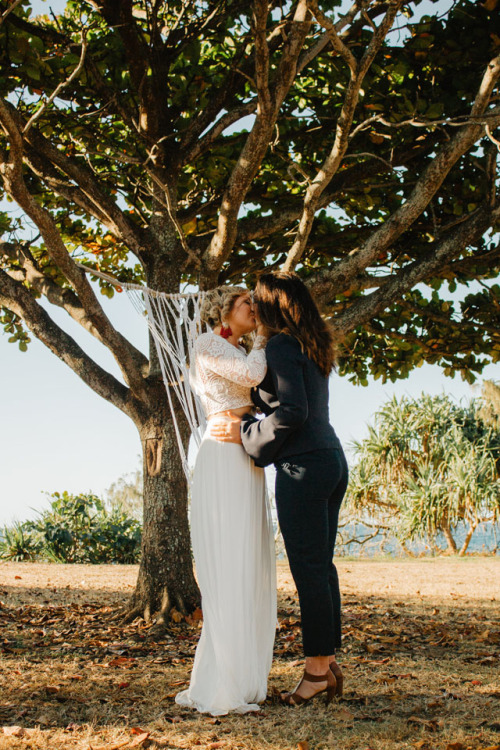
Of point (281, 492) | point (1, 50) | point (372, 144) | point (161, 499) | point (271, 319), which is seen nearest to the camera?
point (281, 492)

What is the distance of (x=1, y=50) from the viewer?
411cm

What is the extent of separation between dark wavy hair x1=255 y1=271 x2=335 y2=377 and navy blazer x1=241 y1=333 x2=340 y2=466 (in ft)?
0.15

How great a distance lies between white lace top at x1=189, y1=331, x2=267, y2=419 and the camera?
2.74 meters

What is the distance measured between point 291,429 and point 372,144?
134 inches

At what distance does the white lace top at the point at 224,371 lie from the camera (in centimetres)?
274

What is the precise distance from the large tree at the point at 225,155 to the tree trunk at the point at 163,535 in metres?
0.01

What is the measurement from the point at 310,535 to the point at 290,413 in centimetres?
51

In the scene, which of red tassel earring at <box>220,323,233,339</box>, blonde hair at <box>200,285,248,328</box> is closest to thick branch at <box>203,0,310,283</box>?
blonde hair at <box>200,285,248,328</box>

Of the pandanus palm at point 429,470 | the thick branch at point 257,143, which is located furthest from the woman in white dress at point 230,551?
the pandanus palm at point 429,470

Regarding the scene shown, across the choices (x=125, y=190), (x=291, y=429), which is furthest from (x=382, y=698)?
(x=125, y=190)

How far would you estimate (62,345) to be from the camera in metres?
4.69

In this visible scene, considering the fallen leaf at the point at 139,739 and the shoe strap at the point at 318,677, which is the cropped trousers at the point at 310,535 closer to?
the shoe strap at the point at 318,677

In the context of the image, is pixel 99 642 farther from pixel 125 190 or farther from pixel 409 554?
pixel 409 554

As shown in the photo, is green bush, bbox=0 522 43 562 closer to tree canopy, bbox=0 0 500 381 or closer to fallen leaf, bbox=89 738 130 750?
tree canopy, bbox=0 0 500 381
